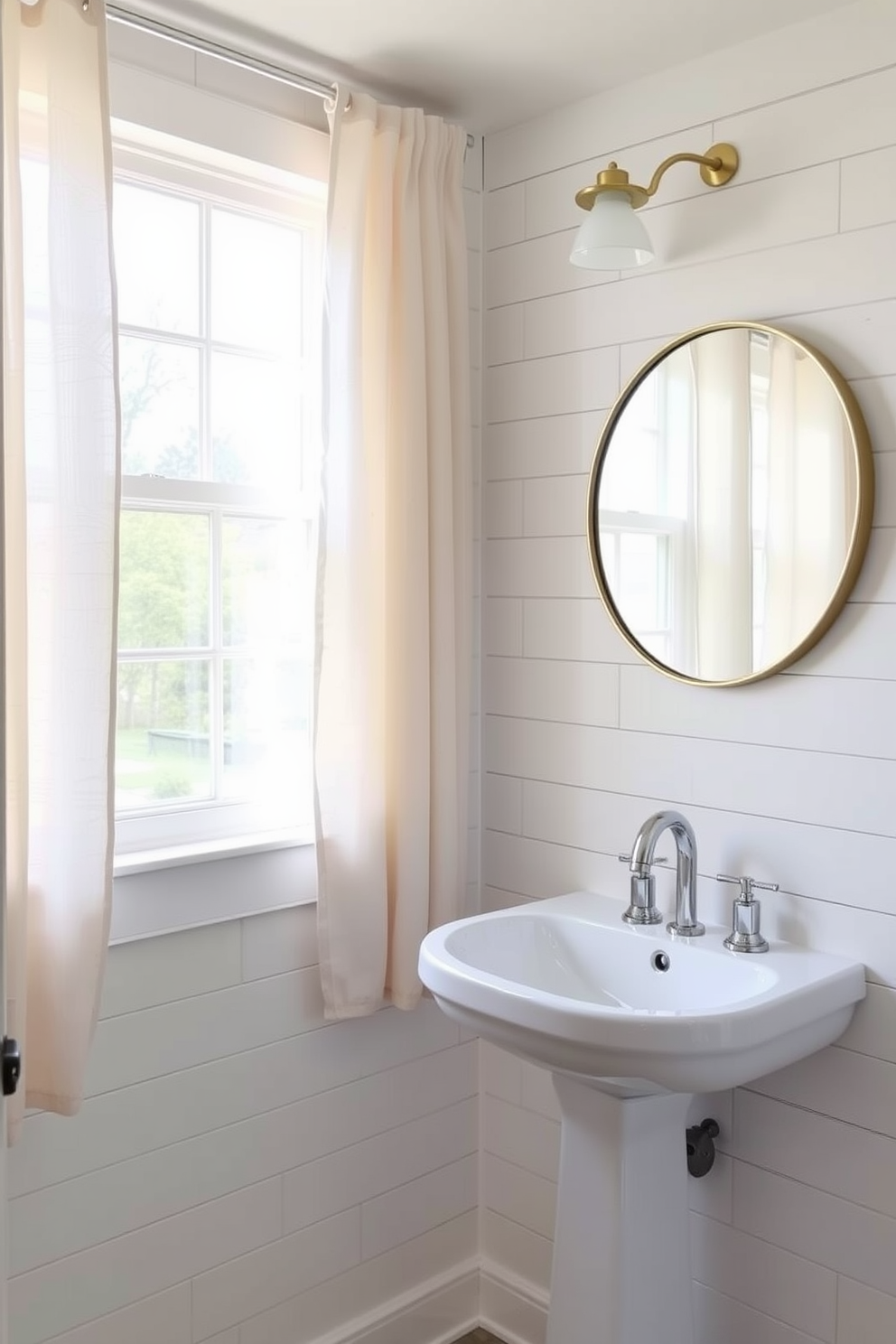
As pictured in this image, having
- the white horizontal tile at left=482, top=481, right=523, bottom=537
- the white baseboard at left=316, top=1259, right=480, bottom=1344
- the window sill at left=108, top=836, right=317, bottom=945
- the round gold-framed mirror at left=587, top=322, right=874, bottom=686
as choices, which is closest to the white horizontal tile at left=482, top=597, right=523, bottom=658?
the white horizontal tile at left=482, top=481, right=523, bottom=537

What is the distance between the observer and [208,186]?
210cm

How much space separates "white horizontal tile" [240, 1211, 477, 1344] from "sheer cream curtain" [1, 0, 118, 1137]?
0.72m

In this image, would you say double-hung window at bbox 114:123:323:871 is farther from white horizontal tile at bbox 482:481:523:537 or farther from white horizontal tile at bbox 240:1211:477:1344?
white horizontal tile at bbox 240:1211:477:1344

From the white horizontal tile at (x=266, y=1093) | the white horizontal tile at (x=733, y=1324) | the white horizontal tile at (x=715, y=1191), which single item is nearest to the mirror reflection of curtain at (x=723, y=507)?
the white horizontal tile at (x=715, y=1191)

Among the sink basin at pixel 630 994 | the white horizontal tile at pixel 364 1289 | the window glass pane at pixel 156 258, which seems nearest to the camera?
the sink basin at pixel 630 994

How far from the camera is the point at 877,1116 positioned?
1.86 metres

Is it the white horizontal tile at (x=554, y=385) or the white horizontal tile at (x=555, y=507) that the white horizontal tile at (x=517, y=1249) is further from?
the white horizontal tile at (x=554, y=385)

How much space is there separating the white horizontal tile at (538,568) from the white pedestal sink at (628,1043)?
65 centimetres

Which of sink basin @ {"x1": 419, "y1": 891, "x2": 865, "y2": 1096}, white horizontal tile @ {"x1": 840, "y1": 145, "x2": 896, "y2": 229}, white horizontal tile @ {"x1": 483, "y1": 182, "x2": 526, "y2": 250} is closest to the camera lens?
sink basin @ {"x1": 419, "y1": 891, "x2": 865, "y2": 1096}

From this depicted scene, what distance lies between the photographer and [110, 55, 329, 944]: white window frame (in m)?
1.91

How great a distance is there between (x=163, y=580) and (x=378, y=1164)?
122 cm

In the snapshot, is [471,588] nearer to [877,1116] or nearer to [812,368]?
[812,368]

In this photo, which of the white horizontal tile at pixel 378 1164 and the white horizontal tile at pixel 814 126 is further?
the white horizontal tile at pixel 378 1164

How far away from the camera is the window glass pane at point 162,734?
6.83ft
